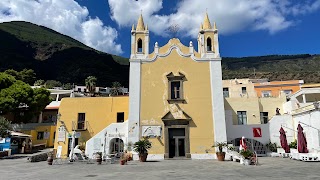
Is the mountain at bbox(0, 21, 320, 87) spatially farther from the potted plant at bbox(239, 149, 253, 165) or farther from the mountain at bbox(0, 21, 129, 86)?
the potted plant at bbox(239, 149, 253, 165)

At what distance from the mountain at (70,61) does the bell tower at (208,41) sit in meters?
86.8

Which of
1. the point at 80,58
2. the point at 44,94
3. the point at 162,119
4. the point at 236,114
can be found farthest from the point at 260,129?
the point at 80,58

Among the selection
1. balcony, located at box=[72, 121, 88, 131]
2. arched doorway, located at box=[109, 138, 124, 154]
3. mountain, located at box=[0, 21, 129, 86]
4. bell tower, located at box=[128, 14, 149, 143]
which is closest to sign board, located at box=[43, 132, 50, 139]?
balcony, located at box=[72, 121, 88, 131]

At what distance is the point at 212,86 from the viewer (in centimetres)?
2391

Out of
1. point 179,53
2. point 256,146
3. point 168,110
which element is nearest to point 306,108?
point 256,146

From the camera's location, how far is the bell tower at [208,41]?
978 inches

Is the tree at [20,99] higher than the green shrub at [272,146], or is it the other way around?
the tree at [20,99]

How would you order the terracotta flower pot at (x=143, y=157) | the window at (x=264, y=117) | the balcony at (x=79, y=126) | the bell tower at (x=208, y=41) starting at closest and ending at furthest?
the terracotta flower pot at (x=143, y=157), the bell tower at (x=208, y=41), the balcony at (x=79, y=126), the window at (x=264, y=117)

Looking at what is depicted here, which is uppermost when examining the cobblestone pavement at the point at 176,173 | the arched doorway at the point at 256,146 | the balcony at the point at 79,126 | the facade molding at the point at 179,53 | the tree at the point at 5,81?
the tree at the point at 5,81

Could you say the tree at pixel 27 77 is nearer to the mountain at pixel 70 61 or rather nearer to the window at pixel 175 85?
the mountain at pixel 70 61

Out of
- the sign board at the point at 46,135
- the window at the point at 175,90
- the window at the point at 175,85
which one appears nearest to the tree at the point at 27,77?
the sign board at the point at 46,135

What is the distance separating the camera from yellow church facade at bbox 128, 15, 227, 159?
22905 millimetres

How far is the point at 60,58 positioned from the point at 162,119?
133 meters

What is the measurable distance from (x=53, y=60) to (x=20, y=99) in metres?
110
